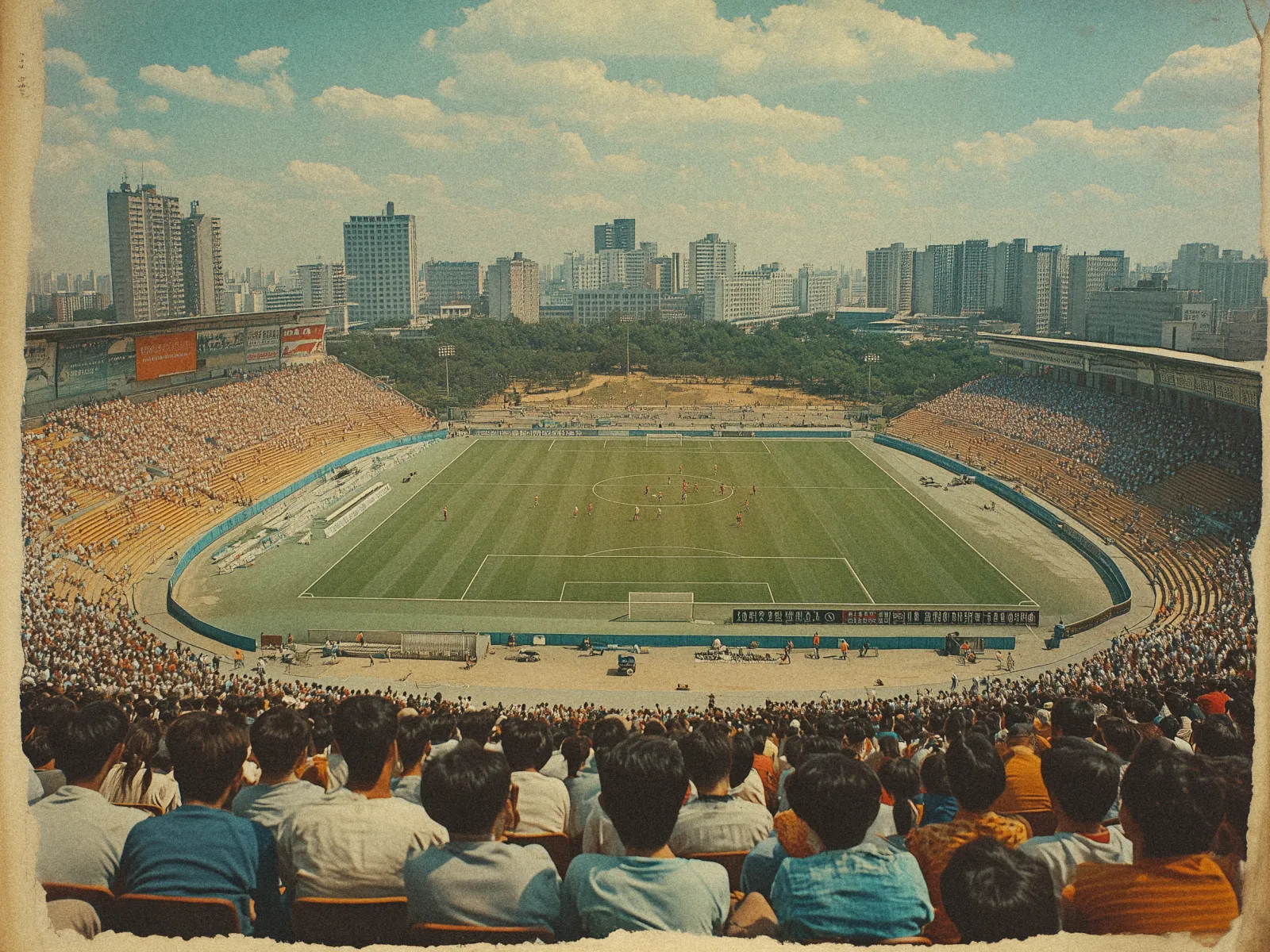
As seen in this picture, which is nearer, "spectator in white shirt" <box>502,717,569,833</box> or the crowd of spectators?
"spectator in white shirt" <box>502,717,569,833</box>

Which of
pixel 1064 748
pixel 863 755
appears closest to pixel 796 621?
pixel 863 755

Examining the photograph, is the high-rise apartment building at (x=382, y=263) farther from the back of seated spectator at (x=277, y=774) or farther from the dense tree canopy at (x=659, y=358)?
the back of seated spectator at (x=277, y=774)

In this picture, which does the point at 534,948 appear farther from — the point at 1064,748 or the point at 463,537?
the point at 463,537

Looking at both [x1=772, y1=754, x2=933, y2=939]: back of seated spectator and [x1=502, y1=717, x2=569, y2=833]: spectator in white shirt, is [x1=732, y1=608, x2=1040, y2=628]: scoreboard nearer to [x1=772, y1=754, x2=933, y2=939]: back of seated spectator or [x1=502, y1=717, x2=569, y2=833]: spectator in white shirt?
→ [x1=502, y1=717, x2=569, y2=833]: spectator in white shirt

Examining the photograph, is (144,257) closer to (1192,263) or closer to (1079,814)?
(1192,263)

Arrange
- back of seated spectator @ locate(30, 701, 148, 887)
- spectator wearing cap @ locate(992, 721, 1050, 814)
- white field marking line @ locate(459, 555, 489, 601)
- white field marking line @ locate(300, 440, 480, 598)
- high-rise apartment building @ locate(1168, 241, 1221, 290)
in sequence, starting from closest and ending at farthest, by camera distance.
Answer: back of seated spectator @ locate(30, 701, 148, 887) → spectator wearing cap @ locate(992, 721, 1050, 814) → white field marking line @ locate(459, 555, 489, 601) → white field marking line @ locate(300, 440, 480, 598) → high-rise apartment building @ locate(1168, 241, 1221, 290)

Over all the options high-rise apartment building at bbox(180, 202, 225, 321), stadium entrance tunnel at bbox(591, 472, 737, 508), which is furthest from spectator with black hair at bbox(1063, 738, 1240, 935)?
high-rise apartment building at bbox(180, 202, 225, 321)
